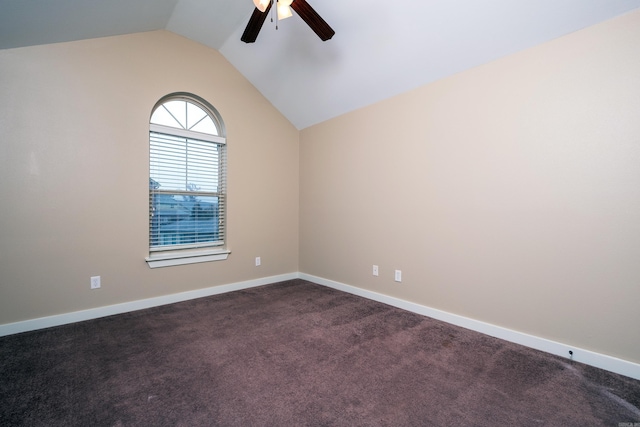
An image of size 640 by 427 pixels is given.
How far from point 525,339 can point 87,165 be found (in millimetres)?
4111

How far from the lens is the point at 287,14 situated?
6.31 feet

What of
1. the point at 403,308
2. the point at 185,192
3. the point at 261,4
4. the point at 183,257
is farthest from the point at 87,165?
the point at 403,308

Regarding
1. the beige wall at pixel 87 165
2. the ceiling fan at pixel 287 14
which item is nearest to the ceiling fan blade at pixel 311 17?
the ceiling fan at pixel 287 14

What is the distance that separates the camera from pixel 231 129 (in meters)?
3.62

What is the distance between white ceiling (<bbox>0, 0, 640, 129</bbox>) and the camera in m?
1.99

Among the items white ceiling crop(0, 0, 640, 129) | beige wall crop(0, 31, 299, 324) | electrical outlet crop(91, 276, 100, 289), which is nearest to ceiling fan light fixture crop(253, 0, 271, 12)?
white ceiling crop(0, 0, 640, 129)

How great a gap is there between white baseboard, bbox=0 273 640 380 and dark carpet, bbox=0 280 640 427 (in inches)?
2.9

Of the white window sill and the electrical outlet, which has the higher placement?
the white window sill

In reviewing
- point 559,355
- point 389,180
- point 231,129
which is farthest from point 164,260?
point 559,355

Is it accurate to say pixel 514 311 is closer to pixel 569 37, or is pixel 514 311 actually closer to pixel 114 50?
pixel 569 37

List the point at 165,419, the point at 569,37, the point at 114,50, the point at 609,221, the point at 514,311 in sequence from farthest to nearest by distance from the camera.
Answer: the point at 114,50 → the point at 514,311 → the point at 569,37 → the point at 609,221 → the point at 165,419

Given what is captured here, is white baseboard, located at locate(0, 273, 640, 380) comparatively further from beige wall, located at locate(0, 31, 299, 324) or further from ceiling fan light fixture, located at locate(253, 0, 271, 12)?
ceiling fan light fixture, located at locate(253, 0, 271, 12)

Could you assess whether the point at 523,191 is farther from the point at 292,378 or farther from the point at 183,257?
the point at 183,257

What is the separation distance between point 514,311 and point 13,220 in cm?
421
